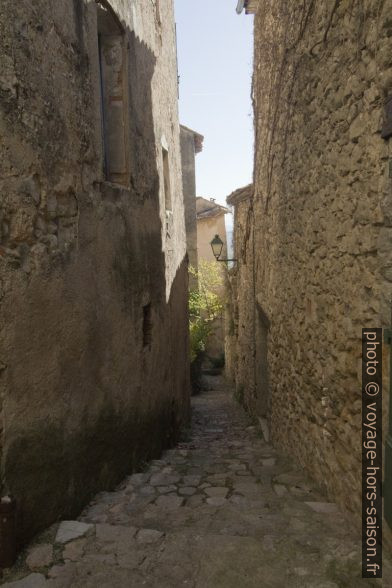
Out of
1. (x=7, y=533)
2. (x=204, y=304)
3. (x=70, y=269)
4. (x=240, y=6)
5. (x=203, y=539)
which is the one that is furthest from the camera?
(x=204, y=304)

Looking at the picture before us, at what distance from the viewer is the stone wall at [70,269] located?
279cm

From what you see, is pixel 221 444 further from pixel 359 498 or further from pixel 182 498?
pixel 359 498

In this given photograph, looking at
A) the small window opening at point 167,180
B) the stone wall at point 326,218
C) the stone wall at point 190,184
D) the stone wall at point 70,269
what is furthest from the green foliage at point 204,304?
the stone wall at point 70,269

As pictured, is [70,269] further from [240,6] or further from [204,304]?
[204,304]

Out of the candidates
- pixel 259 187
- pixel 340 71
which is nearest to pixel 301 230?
pixel 340 71

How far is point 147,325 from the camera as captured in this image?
5.45 m

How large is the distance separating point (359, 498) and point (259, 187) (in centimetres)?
495

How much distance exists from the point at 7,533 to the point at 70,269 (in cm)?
166

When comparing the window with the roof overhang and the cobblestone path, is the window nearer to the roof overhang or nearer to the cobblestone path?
the cobblestone path

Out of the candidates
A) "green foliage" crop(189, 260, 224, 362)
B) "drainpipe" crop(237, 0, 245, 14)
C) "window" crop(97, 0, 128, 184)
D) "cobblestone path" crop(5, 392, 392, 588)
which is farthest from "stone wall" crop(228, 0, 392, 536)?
"green foliage" crop(189, 260, 224, 362)

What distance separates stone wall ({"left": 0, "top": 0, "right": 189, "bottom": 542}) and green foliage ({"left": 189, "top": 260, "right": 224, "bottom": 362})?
7.84 m

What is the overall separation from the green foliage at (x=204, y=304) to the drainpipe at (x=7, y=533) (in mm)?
10624

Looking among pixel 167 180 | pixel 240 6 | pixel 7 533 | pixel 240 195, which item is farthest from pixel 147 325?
pixel 240 6

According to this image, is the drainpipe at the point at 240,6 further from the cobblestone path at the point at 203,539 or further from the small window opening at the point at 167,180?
the cobblestone path at the point at 203,539
